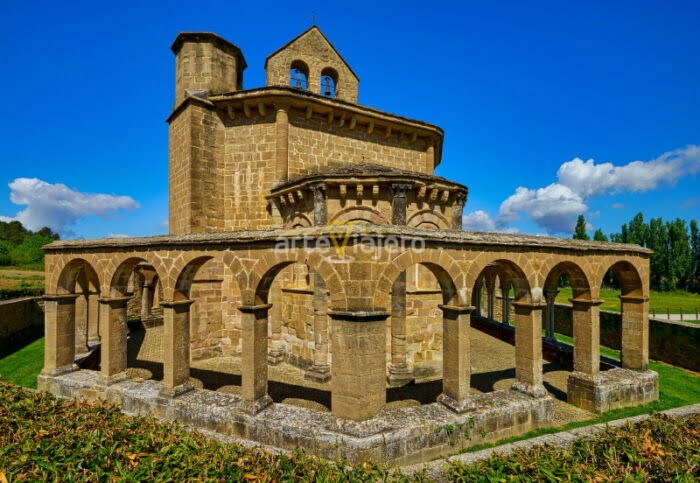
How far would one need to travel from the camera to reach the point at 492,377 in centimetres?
970

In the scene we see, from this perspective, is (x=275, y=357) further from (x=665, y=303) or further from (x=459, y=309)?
(x=665, y=303)

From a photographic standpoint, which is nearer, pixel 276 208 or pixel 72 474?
pixel 72 474

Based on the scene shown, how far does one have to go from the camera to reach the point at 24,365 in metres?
10.9

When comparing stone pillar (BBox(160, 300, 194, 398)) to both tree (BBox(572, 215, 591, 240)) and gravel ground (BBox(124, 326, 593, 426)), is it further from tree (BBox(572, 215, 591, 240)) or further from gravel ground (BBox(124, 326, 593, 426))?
tree (BBox(572, 215, 591, 240))

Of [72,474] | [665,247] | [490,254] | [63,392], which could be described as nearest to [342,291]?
[490,254]

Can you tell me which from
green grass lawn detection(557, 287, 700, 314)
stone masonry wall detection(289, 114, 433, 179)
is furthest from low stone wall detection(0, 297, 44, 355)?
green grass lawn detection(557, 287, 700, 314)

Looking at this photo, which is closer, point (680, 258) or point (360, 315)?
point (360, 315)

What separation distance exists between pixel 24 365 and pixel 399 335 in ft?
38.6

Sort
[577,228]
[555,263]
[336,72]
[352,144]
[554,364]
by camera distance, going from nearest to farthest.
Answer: [555,263] → [554,364] → [352,144] → [336,72] → [577,228]

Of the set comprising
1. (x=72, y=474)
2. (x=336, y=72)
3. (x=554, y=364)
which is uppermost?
(x=336, y=72)

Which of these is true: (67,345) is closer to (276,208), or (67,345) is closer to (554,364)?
(276,208)

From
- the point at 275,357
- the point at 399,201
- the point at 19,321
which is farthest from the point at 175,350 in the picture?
the point at 19,321

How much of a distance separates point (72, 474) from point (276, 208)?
9616 millimetres

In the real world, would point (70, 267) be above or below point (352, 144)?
below
